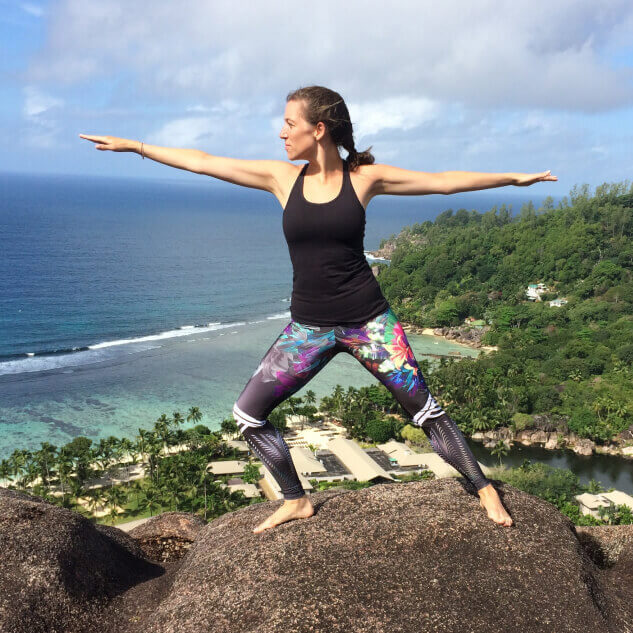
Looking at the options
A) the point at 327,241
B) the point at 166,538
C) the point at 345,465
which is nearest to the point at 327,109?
the point at 327,241

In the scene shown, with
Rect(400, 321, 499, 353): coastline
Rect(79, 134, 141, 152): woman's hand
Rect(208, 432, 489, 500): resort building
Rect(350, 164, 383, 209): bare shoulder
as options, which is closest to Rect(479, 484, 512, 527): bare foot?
Rect(350, 164, 383, 209): bare shoulder

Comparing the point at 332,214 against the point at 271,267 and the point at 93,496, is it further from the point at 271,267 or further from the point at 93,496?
the point at 271,267

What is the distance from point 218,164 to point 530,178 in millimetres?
2624

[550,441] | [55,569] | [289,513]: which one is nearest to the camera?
[55,569]

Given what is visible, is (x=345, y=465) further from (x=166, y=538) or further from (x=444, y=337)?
(x=444, y=337)

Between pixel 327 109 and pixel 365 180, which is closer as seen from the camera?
pixel 327 109

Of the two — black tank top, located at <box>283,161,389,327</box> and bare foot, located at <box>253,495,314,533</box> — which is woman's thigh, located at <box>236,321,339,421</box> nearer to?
black tank top, located at <box>283,161,389,327</box>

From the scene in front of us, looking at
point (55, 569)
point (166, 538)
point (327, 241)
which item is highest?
point (327, 241)

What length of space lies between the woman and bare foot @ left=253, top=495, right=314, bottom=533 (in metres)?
1.08

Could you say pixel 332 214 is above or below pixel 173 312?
above

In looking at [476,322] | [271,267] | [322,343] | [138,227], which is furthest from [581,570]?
[138,227]

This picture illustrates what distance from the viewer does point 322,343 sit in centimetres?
528

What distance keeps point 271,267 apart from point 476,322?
51.9 meters

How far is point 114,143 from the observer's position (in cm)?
541
